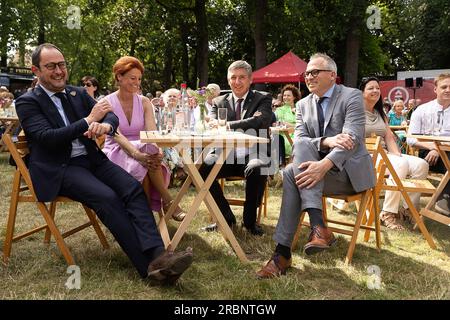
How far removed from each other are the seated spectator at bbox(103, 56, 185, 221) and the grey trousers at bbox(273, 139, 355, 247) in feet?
3.88

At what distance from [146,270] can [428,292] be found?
6.26ft

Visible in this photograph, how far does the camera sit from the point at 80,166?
3406mm

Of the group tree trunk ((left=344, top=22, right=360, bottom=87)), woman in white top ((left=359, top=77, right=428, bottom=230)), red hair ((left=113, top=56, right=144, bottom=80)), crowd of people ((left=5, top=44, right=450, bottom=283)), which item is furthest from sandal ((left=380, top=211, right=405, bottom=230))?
tree trunk ((left=344, top=22, right=360, bottom=87))

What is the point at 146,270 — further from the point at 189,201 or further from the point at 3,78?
the point at 3,78

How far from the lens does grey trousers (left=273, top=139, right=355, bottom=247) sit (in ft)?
10.3

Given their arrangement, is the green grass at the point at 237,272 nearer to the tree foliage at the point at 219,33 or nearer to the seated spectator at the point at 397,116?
the seated spectator at the point at 397,116

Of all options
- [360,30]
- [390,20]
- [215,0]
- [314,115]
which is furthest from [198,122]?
[390,20]

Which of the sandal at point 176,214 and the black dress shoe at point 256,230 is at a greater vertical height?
the sandal at point 176,214

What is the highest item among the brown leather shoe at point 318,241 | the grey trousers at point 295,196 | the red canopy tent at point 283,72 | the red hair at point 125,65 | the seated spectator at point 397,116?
the red canopy tent at point 283,72

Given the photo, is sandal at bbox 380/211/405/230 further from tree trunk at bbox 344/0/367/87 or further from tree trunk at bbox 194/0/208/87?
tree trunk at bbox 344/0/367/87

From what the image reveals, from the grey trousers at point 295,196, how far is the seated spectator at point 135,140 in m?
1.18

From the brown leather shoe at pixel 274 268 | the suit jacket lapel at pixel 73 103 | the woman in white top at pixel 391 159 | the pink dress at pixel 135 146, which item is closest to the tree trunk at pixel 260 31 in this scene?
the woman in white top at pixel 391 159

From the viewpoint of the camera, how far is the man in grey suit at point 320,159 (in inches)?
123

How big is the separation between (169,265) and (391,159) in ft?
9.86
